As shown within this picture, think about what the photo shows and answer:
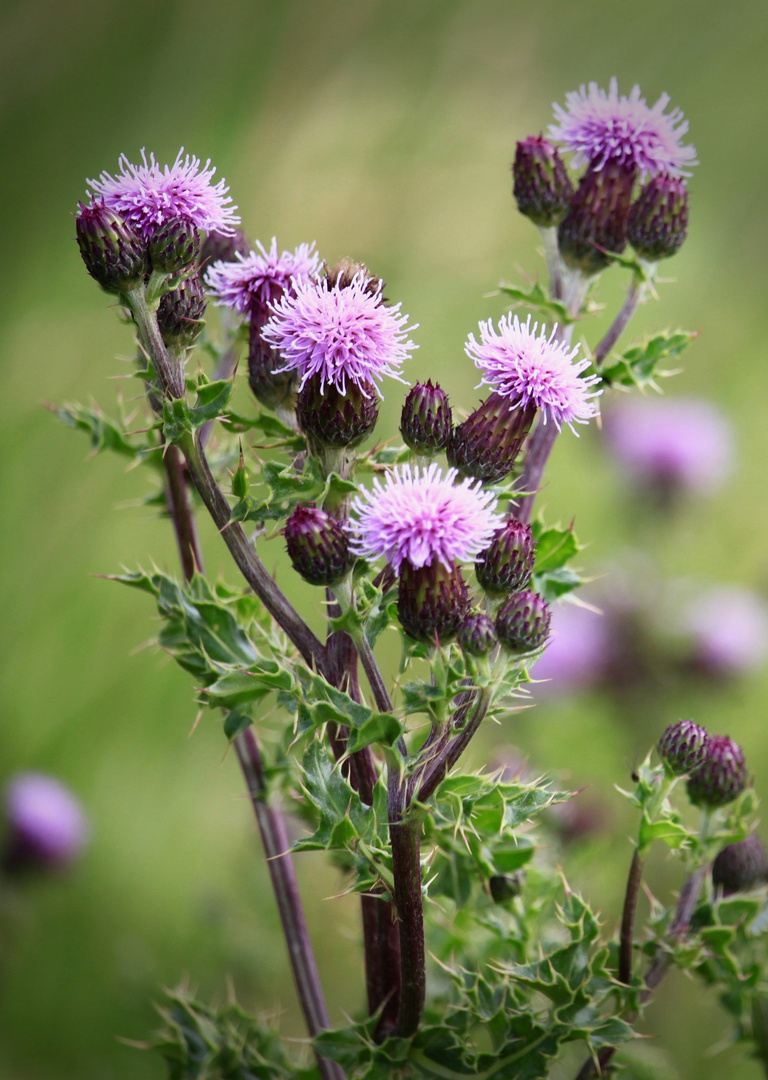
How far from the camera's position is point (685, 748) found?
4.68 feet

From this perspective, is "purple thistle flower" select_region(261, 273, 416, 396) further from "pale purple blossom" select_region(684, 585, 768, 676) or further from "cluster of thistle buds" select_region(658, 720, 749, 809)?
"pale purple blossom" select_region(684, 585, 768, 676)

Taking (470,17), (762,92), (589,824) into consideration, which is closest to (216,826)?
(589,824)

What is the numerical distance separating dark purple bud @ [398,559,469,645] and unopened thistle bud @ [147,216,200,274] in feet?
1.71

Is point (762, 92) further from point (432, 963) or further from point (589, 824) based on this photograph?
point (432, 963)

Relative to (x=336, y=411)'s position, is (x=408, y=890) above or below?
below

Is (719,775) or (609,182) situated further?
(609,182)

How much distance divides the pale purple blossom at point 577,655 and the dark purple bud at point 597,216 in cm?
145

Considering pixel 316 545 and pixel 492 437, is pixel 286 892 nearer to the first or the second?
pixel 316 545

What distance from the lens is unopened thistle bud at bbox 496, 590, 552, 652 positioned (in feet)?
4.13

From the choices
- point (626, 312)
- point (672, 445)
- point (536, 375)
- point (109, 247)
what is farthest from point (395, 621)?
point (672, 445)

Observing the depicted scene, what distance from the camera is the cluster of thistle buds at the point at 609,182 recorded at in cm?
167

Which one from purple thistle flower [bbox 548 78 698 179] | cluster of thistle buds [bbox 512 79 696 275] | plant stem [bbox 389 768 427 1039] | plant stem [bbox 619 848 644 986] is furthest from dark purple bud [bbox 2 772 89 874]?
purple thistle flower [bbox 548 78 698 179]

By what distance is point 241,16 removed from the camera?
4625 millimetres

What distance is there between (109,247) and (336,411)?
1.21 ft
